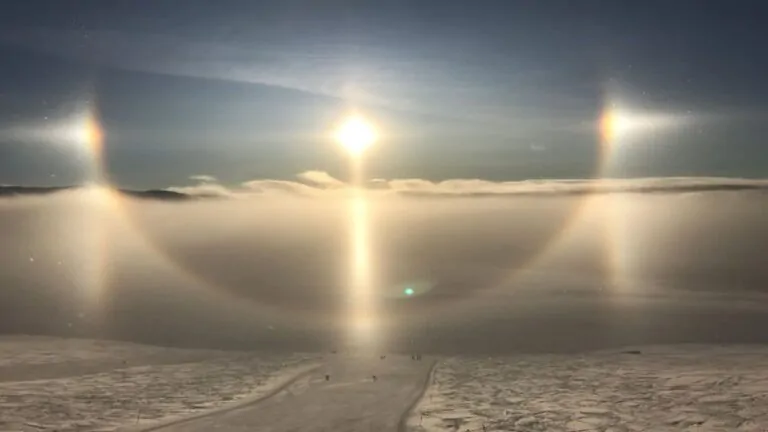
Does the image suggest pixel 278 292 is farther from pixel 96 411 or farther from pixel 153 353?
pixel 96 411

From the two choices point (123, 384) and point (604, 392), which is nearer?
point (604, 392)

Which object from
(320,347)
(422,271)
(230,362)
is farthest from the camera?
(422,271)

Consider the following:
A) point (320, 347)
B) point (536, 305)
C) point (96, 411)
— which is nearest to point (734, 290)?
point (536, 305)

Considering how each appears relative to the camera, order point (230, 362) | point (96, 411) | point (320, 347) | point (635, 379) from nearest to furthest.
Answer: point (96, 411)
point (635, 379)
point (230, 362)
point (320, 347)

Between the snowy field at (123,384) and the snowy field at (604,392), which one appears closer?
the snowy field at (604,392)
